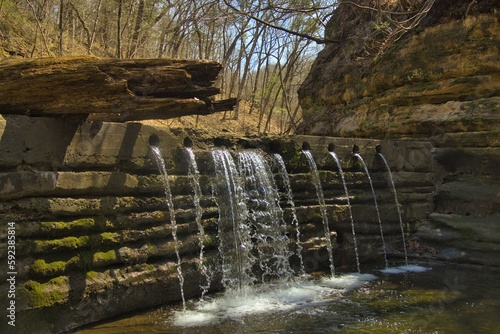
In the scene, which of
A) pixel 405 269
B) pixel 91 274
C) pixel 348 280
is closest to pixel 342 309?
pixel 348 280

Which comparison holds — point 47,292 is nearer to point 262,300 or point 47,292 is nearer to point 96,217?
point 96,217

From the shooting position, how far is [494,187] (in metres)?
7.08

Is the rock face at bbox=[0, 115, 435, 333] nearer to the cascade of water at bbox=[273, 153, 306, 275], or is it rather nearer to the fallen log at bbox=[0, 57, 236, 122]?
the cascade of water at bbox=[273, 153, 306, 275]

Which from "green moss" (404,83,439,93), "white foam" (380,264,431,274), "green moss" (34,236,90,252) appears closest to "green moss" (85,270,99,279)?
"green moss" (34,236,90,252)

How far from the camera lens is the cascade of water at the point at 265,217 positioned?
5.55 m

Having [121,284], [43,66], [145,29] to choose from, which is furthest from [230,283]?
[145,29]

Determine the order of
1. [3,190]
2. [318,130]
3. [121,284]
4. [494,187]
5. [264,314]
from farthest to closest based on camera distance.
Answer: [318,130]
[494,187]
[264,314]
[121,284]
[3,190]

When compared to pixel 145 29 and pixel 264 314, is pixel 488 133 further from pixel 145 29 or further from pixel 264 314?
pixel 145 29

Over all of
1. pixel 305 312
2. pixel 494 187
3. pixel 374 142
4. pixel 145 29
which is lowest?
pixel 305 312

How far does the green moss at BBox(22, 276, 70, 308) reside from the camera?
3.60 metres

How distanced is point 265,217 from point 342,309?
5.09ft

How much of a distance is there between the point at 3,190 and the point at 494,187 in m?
7.17

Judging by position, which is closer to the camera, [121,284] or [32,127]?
[32,127]

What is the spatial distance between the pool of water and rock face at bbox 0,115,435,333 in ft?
0.98
